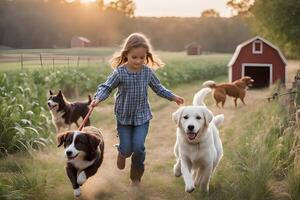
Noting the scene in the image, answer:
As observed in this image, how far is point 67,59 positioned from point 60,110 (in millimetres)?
1599

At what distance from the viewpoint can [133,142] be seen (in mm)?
5824

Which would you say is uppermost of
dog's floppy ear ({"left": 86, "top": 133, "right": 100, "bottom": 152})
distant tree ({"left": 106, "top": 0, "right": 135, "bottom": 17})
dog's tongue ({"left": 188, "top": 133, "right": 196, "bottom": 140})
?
distant tree ({"left": 106, "top": 0, "right": 135, "bottom": 17})

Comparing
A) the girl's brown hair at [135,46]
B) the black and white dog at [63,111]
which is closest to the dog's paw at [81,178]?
the girl's brown hair at [135,46]

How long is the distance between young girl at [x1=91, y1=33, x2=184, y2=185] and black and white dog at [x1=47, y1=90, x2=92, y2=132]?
12.0 feet

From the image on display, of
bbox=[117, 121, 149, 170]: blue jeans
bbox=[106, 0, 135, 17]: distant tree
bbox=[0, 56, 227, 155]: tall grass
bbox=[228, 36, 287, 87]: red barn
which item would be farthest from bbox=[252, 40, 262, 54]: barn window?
bbox=[117, 121, 149, 170]: blue jeans

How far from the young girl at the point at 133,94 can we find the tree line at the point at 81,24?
428cm

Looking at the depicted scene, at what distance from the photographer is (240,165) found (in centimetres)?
562

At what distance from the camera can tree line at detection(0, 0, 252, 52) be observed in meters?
9.45

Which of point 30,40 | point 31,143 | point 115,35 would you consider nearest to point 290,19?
point 115,35

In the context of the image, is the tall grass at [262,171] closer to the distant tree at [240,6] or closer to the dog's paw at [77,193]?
the dog's paw at [77,193]

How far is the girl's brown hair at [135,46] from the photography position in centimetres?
568

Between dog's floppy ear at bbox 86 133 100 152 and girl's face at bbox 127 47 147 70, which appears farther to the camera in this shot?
girl's face at bbox 127 47 147 70

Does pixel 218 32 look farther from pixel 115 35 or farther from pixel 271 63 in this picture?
pixel 115 35

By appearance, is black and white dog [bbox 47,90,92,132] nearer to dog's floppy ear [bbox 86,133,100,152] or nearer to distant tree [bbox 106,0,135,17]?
distant tree [bbox 106,0,135,17]
